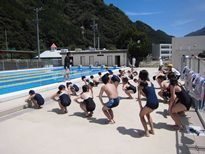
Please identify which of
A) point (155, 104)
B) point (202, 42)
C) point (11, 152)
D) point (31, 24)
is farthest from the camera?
point (31, 24)

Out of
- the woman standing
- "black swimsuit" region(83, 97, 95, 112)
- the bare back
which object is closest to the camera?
the woman standing

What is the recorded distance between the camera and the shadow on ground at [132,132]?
5.01 m

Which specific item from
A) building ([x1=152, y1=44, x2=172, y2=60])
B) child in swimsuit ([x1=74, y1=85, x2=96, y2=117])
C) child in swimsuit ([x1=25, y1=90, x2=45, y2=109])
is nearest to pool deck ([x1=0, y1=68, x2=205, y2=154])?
child in swimsuit ([x1=74, y1=85, x2=96, y2=117])

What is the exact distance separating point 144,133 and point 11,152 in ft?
9.00

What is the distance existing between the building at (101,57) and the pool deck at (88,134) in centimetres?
2354

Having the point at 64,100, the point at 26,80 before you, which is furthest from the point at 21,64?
the point at 64,100

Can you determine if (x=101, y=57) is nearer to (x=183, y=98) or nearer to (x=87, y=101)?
(x=87, y=101)

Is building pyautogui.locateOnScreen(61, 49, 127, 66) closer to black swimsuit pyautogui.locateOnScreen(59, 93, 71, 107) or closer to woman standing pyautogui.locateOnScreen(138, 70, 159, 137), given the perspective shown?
black swimsuit pyautogui.locateOnScreen(59, 93, 71, 107)

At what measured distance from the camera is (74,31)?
70.1m

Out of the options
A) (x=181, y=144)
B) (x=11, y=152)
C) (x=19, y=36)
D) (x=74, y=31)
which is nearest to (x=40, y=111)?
(x=11, y=152)

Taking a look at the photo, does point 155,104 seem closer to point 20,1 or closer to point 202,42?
point 202,42

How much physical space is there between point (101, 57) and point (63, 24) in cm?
4163

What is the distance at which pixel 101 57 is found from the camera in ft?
103

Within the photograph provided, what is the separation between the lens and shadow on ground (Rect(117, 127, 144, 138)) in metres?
5.01
